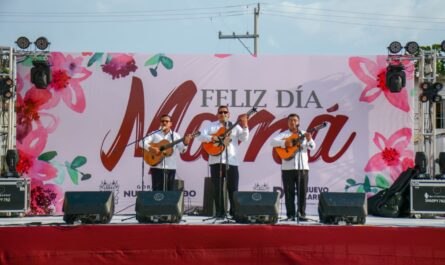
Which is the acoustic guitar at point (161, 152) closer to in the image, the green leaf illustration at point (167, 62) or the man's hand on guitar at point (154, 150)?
the man's hand on guitar at point (154, 150)

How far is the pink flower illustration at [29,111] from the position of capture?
32.0 feet

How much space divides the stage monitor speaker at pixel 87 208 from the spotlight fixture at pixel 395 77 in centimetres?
453

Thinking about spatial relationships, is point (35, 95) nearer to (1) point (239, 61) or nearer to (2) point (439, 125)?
(1) point (239, 61)

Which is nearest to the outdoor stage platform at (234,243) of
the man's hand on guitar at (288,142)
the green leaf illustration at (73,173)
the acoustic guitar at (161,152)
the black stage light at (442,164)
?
the man's hand on guitar at (288,142)

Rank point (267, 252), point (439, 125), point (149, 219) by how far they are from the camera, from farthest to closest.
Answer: point (439, 125) < point (149, 219) < point (267, 252)

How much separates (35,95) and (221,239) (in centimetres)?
460

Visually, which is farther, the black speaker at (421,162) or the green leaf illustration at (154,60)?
the green leaf illustration at (154,60)

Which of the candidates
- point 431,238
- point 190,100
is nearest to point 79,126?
point 190,100

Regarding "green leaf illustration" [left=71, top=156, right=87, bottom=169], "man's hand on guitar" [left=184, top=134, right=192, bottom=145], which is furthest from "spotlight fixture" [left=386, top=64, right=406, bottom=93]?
"green leaf illustration" [left=71, top=156, right=87, bottom=169]

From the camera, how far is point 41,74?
30.9ft

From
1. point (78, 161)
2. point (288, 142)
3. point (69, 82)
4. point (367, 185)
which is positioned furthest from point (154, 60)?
point (367, 185)

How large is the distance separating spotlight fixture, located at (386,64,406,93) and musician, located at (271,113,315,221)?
2310 millimetres

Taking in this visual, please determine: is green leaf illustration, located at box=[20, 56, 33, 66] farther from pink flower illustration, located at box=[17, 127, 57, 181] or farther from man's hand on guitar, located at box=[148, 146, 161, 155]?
man's hand on guitar, located at box=[148, 146, 161, 155]

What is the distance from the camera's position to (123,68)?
32.5 ft
